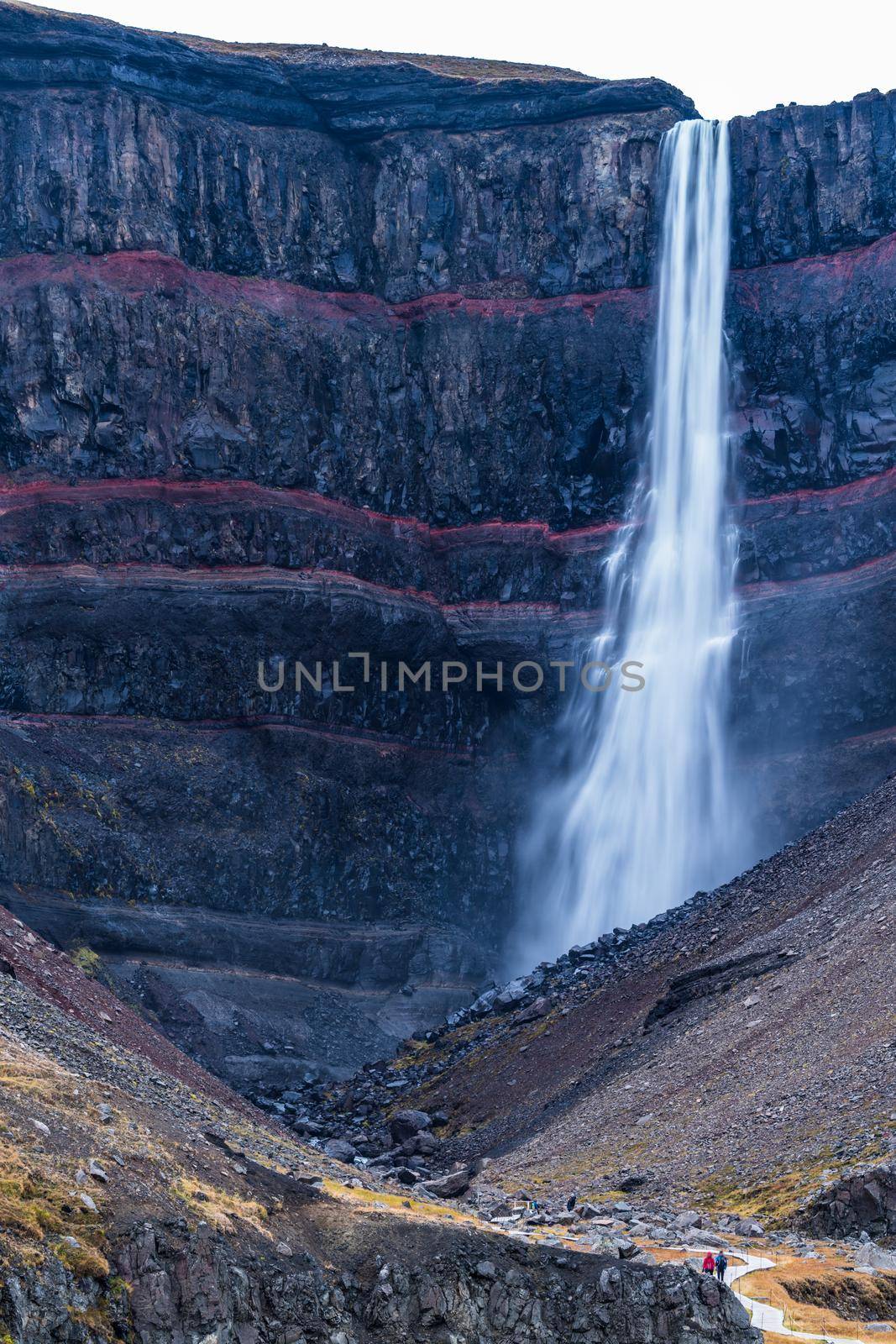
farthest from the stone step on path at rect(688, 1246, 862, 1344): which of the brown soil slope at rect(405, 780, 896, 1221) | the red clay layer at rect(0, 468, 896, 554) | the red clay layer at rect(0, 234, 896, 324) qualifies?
the red clay layer at rect(0, 234, 896, 324)

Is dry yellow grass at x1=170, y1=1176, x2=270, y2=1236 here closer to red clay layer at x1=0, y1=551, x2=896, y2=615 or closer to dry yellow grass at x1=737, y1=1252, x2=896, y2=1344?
dry yellow grass at x1=737, y1=1252, x2=896, y2=1344

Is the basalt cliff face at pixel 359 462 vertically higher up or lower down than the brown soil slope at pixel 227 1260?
higher up

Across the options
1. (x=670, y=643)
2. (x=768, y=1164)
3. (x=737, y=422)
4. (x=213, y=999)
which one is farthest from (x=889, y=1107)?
(x=737, y=422)

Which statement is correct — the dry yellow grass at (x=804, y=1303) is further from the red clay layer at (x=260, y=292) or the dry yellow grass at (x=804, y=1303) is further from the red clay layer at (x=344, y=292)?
the red clay layer at (x=260, y=292)

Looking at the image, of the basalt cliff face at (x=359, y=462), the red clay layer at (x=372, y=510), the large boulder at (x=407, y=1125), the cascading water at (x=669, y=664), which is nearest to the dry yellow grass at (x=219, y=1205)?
the large boulder at (x=407, y=1125)

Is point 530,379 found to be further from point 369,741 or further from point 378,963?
point 378,963

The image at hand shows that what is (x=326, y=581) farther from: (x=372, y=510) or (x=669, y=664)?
(x=669, y=664)

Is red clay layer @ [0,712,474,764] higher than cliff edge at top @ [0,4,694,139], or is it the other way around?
cliff edge at top @ [0,4,694,139]
